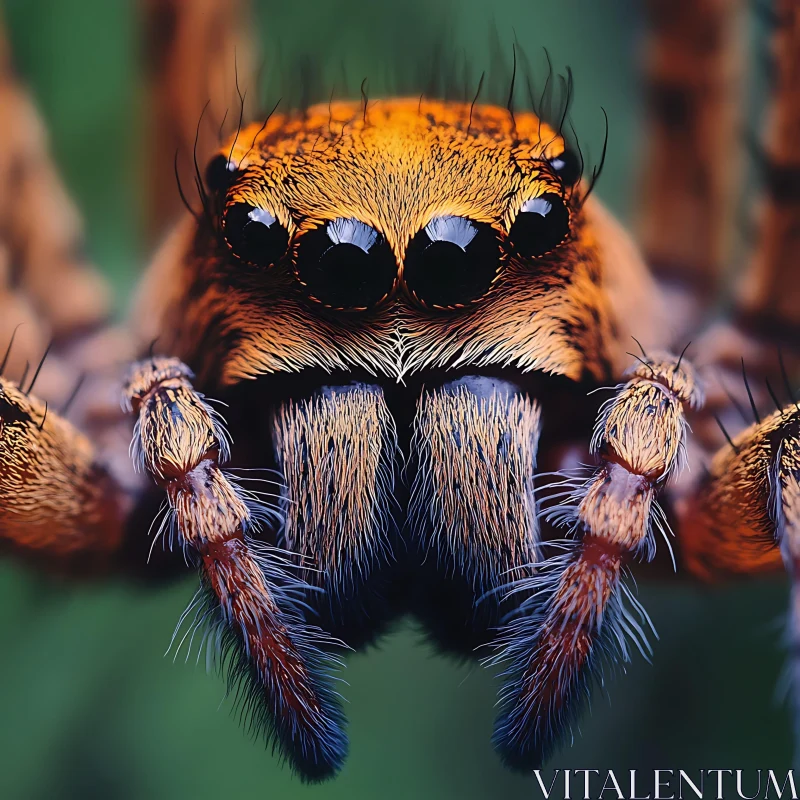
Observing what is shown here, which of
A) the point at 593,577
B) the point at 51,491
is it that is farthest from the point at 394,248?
the point at 51,491

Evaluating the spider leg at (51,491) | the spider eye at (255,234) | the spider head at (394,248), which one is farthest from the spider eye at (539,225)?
the spider leg at (51,491)

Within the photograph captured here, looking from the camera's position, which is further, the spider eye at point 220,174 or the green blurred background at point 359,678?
the green blurred background at point 359,678

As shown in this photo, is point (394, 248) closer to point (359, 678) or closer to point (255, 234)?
point (255, 234)

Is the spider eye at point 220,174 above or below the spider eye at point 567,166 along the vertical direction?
below

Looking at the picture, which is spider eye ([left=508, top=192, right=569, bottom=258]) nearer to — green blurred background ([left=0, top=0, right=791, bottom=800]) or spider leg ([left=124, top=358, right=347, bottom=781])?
spider leg ([left=124, top=358, right=347, bottom=781])

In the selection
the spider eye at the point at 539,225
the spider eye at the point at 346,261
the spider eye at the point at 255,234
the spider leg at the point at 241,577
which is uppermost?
the spider eye at the point at 539,225

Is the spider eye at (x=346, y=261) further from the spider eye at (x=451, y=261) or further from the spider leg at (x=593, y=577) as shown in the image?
the spider leg at (x=593, y=577)

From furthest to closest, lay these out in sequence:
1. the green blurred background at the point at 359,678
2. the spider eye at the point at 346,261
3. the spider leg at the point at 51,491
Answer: the green blurred background at the point at 359,678
the spider leg at the point at 51,491
the spider eye at the point at 346,261

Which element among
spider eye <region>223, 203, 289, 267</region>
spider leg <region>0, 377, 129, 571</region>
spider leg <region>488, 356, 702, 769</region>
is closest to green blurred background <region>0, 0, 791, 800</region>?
spider leg <region>0, 377, 129, 571</region>
